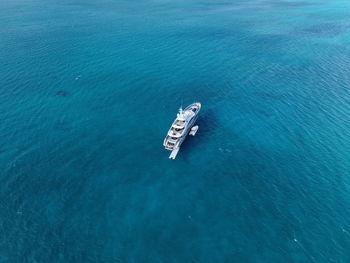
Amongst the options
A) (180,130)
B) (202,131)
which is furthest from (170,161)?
(202,131)

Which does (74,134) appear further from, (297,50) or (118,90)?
(297,50)

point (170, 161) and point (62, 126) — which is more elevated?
point (62, 126)

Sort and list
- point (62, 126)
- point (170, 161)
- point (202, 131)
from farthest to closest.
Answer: point (202, 131), point (62, 126), point (170, 161)

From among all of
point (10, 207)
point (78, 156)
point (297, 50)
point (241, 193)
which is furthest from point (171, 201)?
point (297, 50)

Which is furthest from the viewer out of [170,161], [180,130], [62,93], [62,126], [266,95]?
[266,95]

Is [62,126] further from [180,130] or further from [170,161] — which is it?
[180,130]
